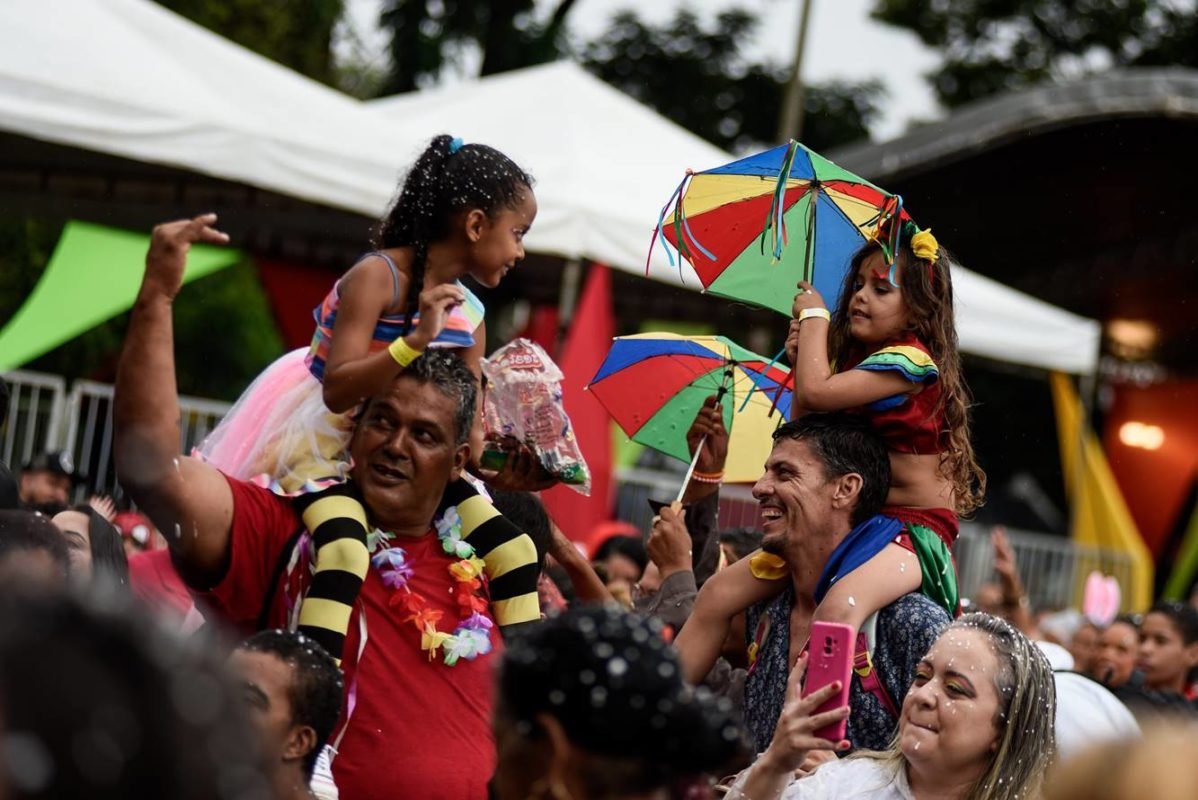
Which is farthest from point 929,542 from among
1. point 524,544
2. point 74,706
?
point 74,706

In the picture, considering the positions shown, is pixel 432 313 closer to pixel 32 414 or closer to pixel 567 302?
pixel 32 414

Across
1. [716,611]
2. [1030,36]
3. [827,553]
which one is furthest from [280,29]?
[827,553]

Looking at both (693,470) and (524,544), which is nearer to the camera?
(524,544)

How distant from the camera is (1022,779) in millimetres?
3914

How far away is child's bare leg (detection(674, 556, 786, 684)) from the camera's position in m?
4.47

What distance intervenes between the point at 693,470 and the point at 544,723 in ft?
9.51

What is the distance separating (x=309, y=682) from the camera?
3.39m

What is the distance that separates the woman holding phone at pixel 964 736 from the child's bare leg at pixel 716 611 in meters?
0.55

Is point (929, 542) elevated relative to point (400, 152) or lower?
lower

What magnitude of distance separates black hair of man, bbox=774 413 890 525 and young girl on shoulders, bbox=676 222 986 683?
4 cm

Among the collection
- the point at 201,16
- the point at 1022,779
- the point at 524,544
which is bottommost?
the point at 1022,779

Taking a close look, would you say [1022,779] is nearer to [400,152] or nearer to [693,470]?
[693,470]

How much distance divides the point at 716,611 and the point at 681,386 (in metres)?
1.13

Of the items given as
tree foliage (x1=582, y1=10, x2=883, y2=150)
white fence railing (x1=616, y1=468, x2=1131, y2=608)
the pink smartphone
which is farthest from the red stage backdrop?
tree foliage (x1=582, y1=10, x2=883, y2=150)
